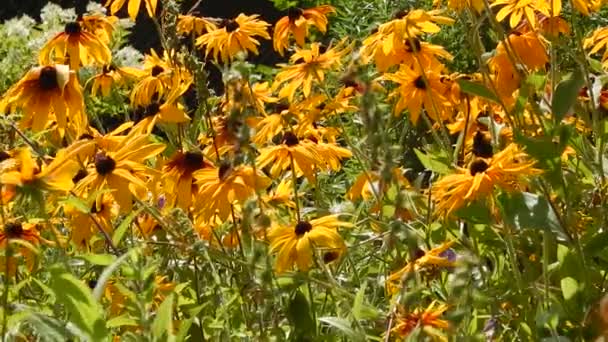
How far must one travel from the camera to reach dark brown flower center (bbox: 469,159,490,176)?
1.83 metres

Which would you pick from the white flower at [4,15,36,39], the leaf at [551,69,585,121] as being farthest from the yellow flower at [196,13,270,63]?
the white flower at [4,15,36,39]

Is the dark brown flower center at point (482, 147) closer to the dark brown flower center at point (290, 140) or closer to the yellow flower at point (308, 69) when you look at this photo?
the dark brown flower center at point (290, 140)

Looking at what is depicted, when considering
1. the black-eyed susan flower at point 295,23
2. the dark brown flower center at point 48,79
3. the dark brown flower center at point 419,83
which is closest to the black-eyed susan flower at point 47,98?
the dark brown flower center at point 48,79

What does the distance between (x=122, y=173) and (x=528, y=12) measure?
0.74 meters

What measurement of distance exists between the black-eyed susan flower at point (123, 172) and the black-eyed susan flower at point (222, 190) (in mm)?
83

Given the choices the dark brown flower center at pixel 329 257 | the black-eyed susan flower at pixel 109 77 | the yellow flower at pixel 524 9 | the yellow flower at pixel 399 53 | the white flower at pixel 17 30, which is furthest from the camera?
the white flower at pixel 17 30

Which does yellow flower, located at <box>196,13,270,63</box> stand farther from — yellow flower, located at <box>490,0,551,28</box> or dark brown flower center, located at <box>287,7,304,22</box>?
yellow flower, located at <box>490,0,551,28</box>

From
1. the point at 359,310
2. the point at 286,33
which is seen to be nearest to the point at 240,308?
→ the point at 359,310

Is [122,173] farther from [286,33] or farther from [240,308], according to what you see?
[286,33]

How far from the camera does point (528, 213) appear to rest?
176 cm

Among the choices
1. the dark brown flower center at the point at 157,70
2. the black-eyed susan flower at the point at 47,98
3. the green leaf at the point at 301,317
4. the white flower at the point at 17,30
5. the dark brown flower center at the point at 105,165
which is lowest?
the white flower at the point at 17,30

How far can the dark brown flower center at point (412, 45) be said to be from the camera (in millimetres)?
2258

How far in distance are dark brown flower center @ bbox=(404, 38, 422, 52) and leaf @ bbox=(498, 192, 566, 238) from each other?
52 centimetres

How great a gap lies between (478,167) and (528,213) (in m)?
0.11
